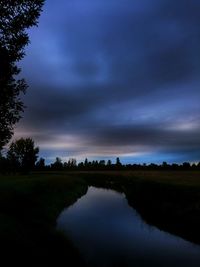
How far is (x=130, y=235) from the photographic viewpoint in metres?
32.3

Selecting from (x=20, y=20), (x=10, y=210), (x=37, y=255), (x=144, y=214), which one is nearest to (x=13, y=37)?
(x=20, y=20)

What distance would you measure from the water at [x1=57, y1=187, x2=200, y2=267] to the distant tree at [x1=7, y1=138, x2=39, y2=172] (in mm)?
88969

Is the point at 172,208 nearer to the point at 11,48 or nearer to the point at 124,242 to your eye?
the point at 124,242

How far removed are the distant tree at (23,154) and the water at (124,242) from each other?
292ft

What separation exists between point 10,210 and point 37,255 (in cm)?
1436

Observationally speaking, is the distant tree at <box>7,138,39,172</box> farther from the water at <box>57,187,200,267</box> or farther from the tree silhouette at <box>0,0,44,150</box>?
the tree silhouette at <box>0,0,44,150</box>

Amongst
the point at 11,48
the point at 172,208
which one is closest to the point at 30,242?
the point at 11,48

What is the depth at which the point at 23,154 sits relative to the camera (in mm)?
133375

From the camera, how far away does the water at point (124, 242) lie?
23.0m

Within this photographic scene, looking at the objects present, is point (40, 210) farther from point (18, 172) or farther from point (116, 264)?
point (18, 172)

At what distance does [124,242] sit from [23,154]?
355ft

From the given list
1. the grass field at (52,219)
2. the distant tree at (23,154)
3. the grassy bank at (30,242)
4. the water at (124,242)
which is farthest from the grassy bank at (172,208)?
the distant tree at (23,154)

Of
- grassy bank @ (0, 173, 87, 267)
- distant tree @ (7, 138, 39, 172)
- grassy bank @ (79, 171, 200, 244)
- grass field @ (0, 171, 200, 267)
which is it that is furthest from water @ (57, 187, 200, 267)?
distant tree @ (7, 138, 39, 172)

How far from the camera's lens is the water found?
23.0 metres
